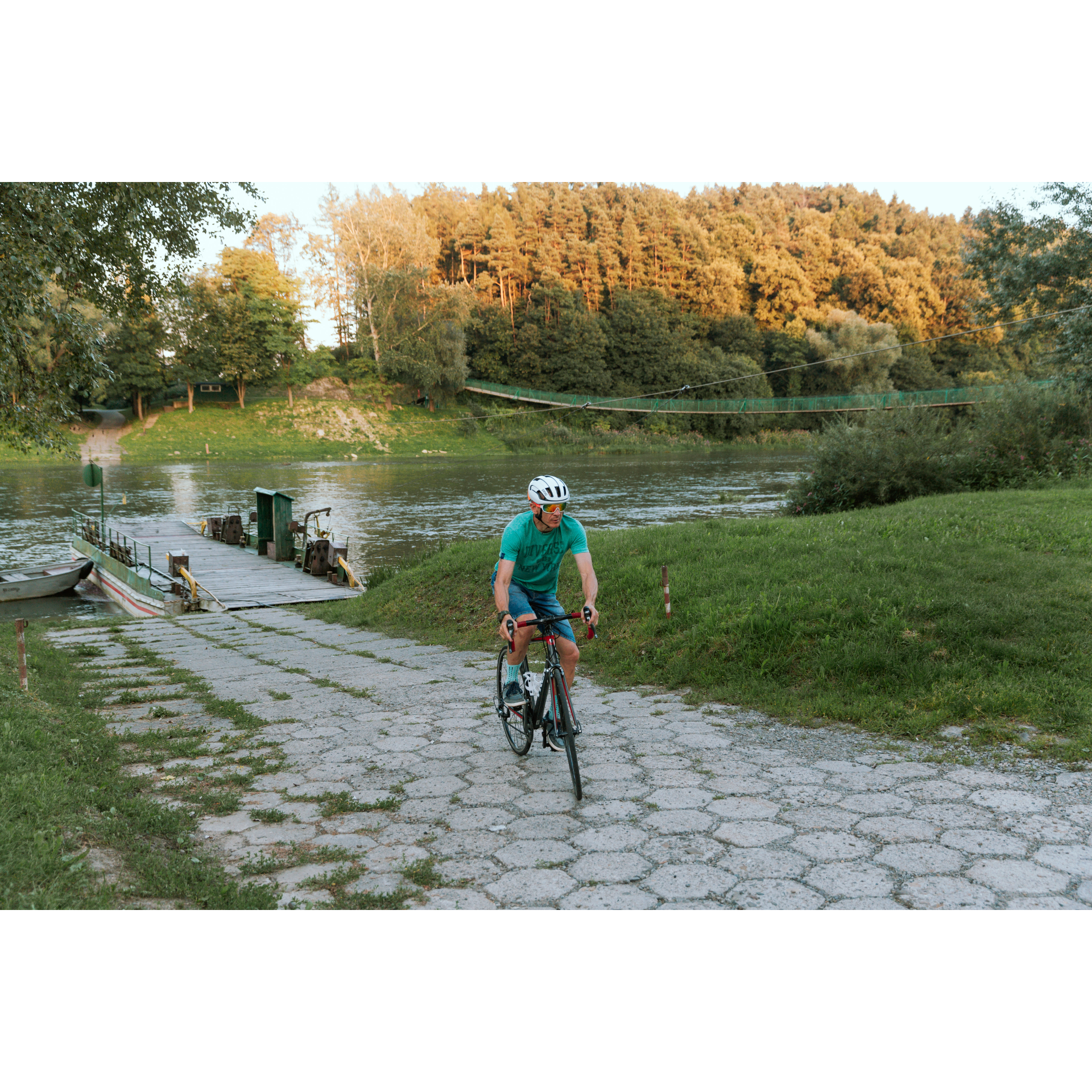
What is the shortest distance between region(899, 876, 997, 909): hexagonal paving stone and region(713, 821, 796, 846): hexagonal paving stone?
60cm

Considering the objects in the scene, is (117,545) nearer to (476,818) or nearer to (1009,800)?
(476,818)

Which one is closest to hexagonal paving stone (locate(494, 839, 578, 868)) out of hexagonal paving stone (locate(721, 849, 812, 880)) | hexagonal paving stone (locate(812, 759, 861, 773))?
hexagonal paving stone (locate(721, 849, 812, 880))

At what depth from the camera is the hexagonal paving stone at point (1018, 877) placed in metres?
3.13

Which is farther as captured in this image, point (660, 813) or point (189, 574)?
point (189, 574)

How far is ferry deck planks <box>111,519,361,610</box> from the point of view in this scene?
48.3 feet

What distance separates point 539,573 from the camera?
15.5ft

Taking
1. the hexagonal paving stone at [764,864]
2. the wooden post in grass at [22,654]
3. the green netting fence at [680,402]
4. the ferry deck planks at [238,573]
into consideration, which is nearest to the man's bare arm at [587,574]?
the hexagonal paving stone at [764,864]

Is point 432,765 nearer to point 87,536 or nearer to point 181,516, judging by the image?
point 87,536

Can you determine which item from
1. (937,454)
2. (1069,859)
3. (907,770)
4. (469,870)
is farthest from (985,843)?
(937,454)

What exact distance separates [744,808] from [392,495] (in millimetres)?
34002

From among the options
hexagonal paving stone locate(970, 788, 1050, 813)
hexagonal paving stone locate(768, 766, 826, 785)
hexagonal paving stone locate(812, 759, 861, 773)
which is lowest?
hexagonal paving stone locate(812, 759, 861, 773)

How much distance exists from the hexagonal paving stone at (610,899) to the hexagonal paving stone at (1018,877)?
1235 millimetres

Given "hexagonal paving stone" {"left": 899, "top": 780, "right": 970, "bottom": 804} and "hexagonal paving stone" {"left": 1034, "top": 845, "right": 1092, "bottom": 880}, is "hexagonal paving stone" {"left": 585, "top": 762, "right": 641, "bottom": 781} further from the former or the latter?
"hexagonal paving stone" {"left": 1034, "top": 845, "right": 1092, "bottom": 880}

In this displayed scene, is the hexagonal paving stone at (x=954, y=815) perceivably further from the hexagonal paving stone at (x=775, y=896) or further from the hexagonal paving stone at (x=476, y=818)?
the hexagonal paving stone at (x=476, y=818)
